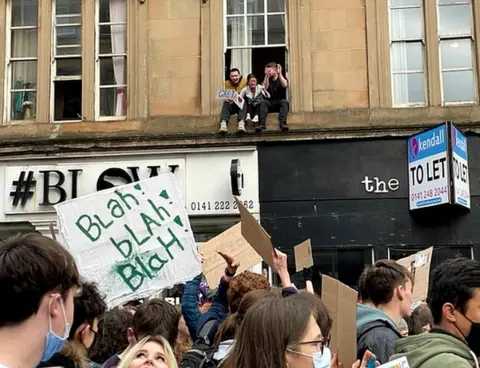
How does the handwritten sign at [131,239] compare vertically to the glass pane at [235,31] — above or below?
below

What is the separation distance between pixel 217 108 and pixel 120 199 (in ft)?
18.7

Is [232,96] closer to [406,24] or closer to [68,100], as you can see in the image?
[68,100]

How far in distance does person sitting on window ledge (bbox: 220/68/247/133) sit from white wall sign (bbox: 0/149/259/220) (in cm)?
48

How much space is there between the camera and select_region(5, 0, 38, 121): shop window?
13234 mm

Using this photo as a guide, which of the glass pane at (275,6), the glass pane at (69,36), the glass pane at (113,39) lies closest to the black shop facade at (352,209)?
the glass pane at (275,6)

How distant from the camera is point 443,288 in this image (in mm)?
3285

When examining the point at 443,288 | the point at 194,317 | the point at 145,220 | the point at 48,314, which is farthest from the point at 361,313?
the point at 145,220

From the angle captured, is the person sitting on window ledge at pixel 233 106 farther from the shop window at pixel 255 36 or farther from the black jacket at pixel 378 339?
the black jacket at pixel 378 339

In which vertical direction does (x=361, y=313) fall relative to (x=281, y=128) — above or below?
below

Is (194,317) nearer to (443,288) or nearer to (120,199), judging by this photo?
(120,199)

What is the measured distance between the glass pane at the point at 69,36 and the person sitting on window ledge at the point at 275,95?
11.8 feet

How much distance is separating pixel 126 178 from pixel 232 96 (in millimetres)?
2306

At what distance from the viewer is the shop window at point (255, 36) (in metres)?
12.9

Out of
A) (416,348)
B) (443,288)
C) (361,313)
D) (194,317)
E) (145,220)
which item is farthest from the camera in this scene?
(145,220)
